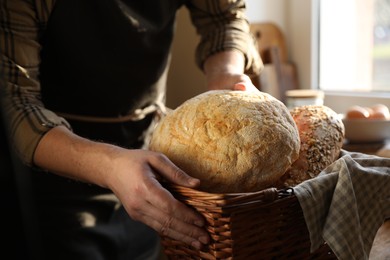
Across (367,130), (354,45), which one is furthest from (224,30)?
(354,45)

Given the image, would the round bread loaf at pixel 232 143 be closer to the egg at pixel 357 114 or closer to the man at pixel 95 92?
the man at pixel 95 92

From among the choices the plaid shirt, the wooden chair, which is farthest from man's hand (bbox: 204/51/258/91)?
the wooden chair

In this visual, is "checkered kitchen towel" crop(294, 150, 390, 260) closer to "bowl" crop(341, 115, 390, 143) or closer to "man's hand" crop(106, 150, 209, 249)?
"man's hand" crop(106, 150, 209, 249)

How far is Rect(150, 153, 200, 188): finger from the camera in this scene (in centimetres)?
62

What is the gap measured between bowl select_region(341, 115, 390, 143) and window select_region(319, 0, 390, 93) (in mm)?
407

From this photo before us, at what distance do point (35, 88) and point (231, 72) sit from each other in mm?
415

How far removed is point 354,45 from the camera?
1662mm

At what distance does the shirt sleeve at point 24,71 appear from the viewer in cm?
78

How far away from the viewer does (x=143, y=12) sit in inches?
40.6

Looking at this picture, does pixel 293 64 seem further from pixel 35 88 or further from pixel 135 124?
pixel 35 88

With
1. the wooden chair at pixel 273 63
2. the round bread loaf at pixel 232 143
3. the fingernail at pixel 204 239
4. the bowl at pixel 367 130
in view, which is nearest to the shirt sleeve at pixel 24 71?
the round bread loaf at pixel 232 143

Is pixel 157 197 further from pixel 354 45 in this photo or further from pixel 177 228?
pixel 354 45

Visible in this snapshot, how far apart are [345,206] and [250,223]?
14 centimetres

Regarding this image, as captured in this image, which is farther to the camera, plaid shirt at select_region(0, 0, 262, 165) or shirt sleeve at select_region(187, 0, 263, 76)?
shirt sleeve at select_region(187, 0, 263, 76)
